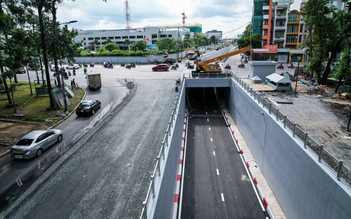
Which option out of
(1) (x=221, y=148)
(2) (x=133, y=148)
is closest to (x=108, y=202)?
Result: (2) (x=133, y=148)

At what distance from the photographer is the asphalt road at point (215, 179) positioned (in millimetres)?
15769

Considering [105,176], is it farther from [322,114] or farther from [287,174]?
[322,114]

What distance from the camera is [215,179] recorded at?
1934 cm

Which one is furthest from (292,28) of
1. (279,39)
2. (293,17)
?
(279,39)

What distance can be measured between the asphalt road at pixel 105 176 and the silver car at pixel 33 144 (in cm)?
265

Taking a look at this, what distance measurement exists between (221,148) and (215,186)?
275 inches

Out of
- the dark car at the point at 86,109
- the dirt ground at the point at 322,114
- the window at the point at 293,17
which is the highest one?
the window at the point at 293,17

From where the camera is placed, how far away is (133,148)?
1916 centimetres

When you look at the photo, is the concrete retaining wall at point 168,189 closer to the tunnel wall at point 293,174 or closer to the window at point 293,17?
the tunnel wall at point 293,174

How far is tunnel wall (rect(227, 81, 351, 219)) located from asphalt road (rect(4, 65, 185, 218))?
8.43 meters

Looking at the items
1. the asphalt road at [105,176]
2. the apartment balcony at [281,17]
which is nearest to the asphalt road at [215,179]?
the asphalt road at [105,176]

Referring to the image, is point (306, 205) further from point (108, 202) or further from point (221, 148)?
point (221, 148)

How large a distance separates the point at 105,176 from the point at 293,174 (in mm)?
11182

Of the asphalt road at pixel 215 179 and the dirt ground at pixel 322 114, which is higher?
the dirt ground at pixel 322 114
